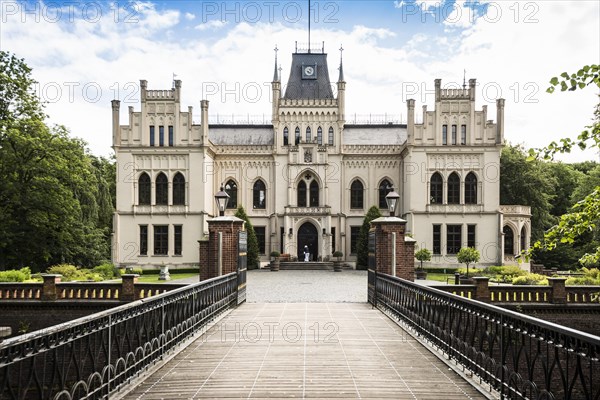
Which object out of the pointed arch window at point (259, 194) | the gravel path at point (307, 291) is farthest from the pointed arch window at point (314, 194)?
the gravel path at point (307, 291)

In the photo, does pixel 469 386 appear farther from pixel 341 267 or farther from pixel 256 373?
pixel 341 267

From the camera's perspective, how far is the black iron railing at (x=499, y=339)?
444 centimetres

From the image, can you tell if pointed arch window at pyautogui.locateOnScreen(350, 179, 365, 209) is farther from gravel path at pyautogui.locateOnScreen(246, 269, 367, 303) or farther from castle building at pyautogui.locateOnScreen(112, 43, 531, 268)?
gravel path at pyautogui.locateOnScreen(246, 269, 367, 303)

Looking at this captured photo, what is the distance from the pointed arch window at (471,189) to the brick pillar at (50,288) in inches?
1081

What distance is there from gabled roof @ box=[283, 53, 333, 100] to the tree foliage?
16021mm

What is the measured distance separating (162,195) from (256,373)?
3144 cm

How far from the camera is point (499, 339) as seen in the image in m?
6.64

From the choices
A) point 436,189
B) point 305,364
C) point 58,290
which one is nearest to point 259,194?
point 436,189

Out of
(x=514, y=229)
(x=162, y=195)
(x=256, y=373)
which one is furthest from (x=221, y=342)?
(x=514, y=229)

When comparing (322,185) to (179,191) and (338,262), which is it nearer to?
(338,262)

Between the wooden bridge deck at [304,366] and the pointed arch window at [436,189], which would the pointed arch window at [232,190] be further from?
the wooden bridge deck at [304,366]

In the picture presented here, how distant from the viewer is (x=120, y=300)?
17156mm

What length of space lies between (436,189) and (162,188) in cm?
1878

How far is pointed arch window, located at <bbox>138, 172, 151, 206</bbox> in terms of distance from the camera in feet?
122
